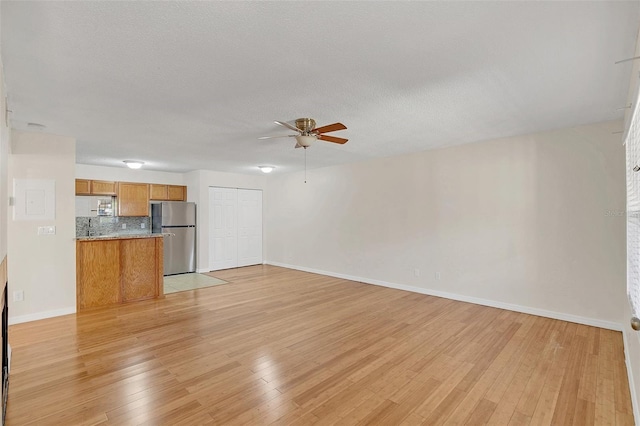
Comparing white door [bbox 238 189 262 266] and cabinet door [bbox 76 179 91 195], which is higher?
cabinet door [bbox 76 179 91 195]

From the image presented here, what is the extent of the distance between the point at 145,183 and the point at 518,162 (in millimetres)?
7396

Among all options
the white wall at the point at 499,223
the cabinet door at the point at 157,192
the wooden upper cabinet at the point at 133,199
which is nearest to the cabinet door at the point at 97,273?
the wooden upper cabinet at the point at 133,199

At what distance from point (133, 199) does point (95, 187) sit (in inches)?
28.2

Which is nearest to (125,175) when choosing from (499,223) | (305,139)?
(305,139)

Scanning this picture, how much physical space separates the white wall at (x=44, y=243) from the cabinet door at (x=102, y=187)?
241 centimetres

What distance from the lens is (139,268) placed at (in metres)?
4.74

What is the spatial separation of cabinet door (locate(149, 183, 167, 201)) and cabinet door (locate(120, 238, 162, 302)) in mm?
2336

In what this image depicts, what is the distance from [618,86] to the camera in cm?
252

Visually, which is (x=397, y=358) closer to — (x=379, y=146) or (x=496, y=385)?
(x=496, y=385)

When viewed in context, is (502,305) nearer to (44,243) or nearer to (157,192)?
(44,243)

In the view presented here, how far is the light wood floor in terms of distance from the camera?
2029mm

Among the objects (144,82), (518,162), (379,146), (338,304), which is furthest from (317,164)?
(144,82)

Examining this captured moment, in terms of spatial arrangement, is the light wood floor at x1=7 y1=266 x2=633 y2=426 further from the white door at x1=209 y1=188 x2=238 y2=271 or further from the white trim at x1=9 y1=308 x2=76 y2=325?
the white door at x1=209 y1=188 x2=238 y2=271

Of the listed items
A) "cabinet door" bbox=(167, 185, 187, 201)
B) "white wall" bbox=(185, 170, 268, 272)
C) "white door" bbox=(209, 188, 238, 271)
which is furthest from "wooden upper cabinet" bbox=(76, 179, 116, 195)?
"white door" bbox=(209, 188, 238, 271)
